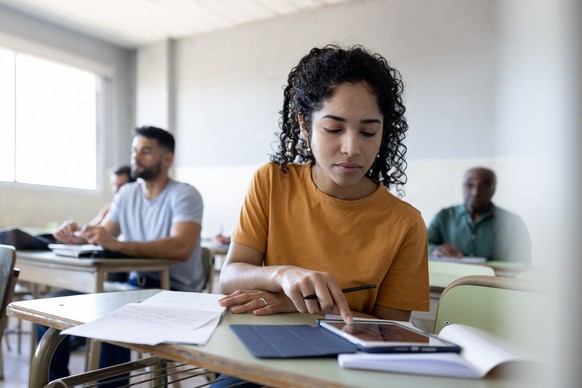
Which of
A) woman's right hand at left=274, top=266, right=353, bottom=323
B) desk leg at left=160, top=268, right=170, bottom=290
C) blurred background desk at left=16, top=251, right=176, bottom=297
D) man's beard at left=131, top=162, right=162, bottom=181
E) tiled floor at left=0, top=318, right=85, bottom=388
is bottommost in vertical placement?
tiled floor at left=0, top=318, right=85, bottom=388

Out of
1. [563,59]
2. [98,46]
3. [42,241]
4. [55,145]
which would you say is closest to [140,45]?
[98,46]

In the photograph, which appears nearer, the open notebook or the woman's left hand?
the woman's left hand

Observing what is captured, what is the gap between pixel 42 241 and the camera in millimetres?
2516

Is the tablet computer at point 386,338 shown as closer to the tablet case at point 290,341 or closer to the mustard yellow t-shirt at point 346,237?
the tablet case at point 290,341

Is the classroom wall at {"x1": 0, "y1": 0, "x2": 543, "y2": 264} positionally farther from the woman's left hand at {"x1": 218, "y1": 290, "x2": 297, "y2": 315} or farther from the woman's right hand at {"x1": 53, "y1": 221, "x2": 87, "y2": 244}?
the woman's left hand at {"x1": 218, "y1": 290, "x2": 297, "y2": 315}

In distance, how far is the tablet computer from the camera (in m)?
0.69

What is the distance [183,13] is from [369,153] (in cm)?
492

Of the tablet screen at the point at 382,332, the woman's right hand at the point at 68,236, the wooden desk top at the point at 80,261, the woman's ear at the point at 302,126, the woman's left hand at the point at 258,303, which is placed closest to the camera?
the tablet screen at the point at 382,332

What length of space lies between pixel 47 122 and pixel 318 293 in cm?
565

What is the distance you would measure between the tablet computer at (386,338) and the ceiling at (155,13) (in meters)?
4.85

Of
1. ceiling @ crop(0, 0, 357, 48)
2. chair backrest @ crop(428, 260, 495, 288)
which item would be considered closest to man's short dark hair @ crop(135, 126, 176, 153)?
chair backrest @ crop(428, 260, 495, 288)

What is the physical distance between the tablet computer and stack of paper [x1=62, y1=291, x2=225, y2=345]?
210 millimetres

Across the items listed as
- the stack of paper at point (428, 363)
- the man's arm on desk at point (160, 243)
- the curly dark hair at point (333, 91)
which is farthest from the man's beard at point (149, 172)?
the stack of paper at point (428, 363)

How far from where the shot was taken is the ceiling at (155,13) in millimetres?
5258
